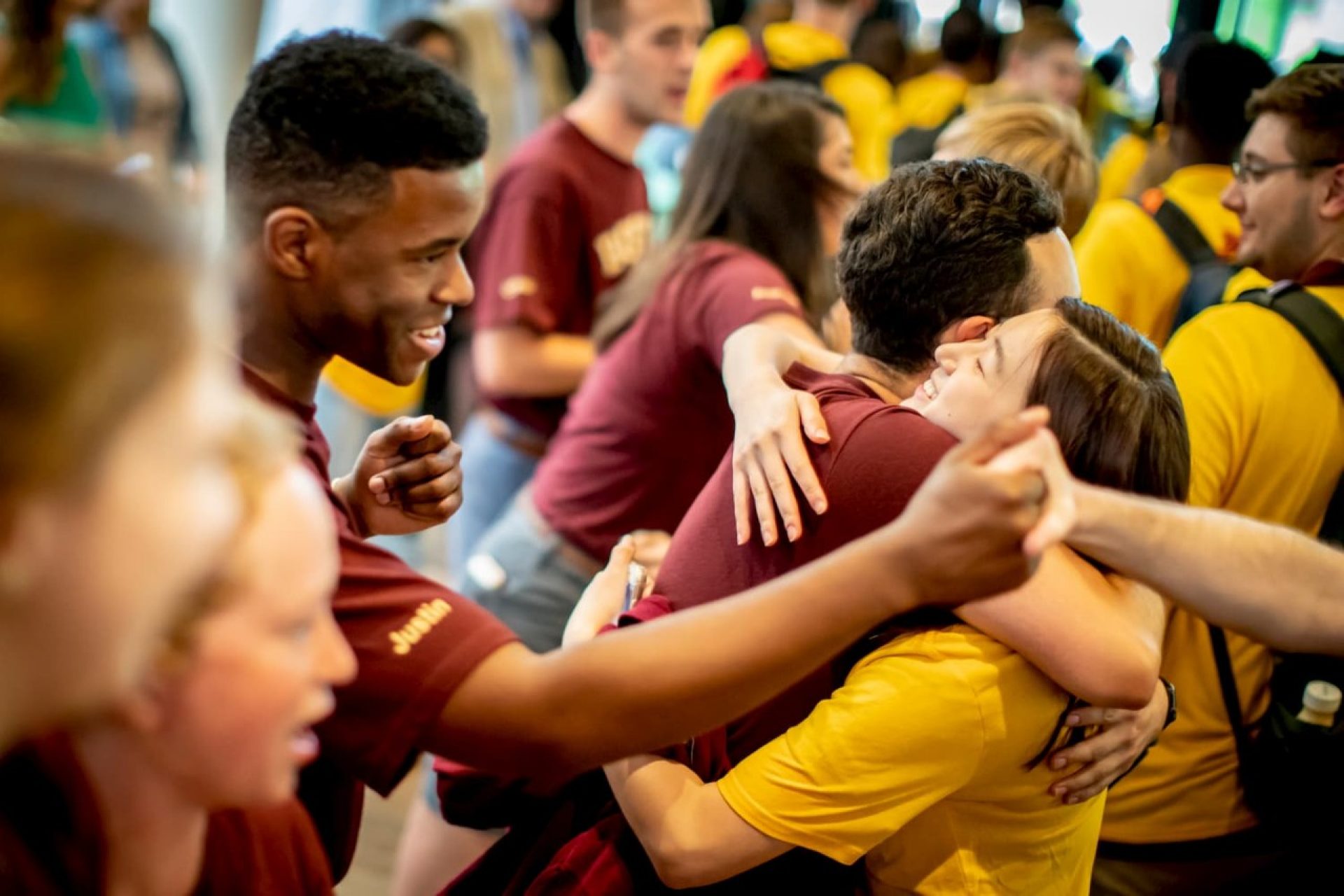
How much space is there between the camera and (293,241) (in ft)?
4.46

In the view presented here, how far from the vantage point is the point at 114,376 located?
0.62 meters

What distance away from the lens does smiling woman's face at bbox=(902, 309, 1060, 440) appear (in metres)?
1.33

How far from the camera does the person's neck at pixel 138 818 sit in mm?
820

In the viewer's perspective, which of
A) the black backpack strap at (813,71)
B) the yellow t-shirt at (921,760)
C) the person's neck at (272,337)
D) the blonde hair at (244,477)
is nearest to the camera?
the blonde hair at (244,477)

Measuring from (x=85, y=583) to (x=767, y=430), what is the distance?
0.89 meters

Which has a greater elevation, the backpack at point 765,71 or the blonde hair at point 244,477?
the blonde hair at point 244,477

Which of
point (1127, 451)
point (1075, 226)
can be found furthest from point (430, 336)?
point (1075, 226)

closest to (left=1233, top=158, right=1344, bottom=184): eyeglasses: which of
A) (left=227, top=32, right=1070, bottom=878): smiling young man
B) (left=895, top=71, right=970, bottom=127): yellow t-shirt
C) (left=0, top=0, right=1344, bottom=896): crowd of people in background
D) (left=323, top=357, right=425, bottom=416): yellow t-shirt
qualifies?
(left=0, top=0, right=1344, bottom=896): crowd of people in background

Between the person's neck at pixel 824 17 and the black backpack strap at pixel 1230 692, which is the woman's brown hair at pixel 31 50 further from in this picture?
the black backpack strap at pixel 1230 692

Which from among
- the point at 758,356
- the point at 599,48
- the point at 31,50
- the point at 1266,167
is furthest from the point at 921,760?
the point at 31,50

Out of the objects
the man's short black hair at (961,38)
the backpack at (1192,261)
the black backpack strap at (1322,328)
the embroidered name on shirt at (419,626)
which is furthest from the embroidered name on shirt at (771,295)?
the man's short black hair at (961,38)

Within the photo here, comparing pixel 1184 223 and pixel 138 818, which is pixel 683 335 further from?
pixel 138 818

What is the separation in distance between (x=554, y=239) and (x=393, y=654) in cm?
204

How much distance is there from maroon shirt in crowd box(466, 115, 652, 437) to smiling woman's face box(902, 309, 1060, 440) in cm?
169
